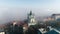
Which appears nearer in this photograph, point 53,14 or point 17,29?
point 53,14

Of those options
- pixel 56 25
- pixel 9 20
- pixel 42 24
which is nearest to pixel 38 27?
pixel 42 24

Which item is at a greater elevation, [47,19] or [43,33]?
[47,19]

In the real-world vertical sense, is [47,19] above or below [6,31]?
above

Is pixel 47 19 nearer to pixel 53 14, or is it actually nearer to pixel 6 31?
pixel 53 14

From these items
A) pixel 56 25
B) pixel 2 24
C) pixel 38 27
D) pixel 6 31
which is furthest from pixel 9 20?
pixel 56 25

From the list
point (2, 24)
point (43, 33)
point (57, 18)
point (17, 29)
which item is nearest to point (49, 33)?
point (43, 33)

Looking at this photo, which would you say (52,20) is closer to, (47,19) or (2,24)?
(47,19)

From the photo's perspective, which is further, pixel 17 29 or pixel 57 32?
pixel 17 29

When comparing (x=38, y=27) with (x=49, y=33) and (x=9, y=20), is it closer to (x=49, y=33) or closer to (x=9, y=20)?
(x=49, y=33)
